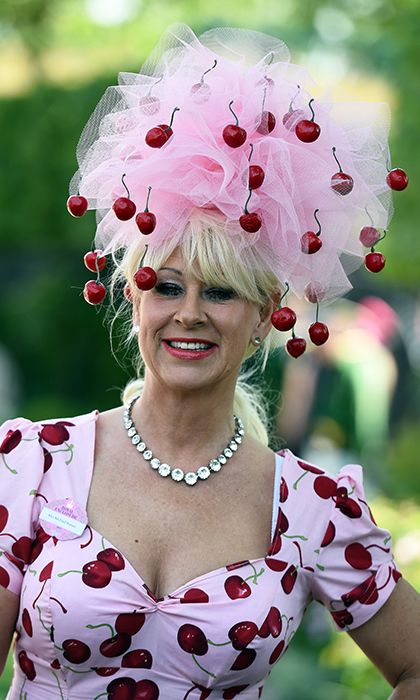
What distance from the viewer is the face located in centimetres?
296

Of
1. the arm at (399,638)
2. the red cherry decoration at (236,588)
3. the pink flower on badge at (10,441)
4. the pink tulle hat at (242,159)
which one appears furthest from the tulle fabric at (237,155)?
the arm at (399,638)

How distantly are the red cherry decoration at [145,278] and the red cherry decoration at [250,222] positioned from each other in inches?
9.1

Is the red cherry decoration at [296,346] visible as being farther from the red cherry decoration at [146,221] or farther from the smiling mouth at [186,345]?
the red cherry decoration at [146,221]

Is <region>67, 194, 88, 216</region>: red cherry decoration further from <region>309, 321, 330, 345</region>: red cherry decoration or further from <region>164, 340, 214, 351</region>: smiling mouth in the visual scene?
<region>309, 321, 330, 345</region>: red cherry decoration

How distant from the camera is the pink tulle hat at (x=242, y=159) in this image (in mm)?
2906

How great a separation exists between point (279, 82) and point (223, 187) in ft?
1.00

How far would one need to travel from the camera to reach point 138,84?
117 inches

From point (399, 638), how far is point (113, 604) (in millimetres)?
781

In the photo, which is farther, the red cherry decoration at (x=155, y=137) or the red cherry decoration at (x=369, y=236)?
the red cherry decoration at (x=369, y=236)

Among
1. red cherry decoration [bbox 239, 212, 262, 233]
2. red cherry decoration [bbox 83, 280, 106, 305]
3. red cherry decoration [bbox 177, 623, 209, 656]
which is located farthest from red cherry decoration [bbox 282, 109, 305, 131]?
red cherry decoration [bbox 177, 623, 209, 656]

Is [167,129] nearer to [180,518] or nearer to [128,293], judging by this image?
[128,293]

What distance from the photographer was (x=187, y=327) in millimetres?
2963

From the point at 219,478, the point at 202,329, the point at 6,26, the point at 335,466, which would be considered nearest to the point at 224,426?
the point at 219,478

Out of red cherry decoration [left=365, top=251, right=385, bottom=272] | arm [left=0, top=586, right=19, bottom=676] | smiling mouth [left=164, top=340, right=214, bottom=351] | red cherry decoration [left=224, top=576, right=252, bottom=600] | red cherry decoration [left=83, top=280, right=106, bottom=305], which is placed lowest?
arm [left=0, top=586, right=19, bottom=676]
